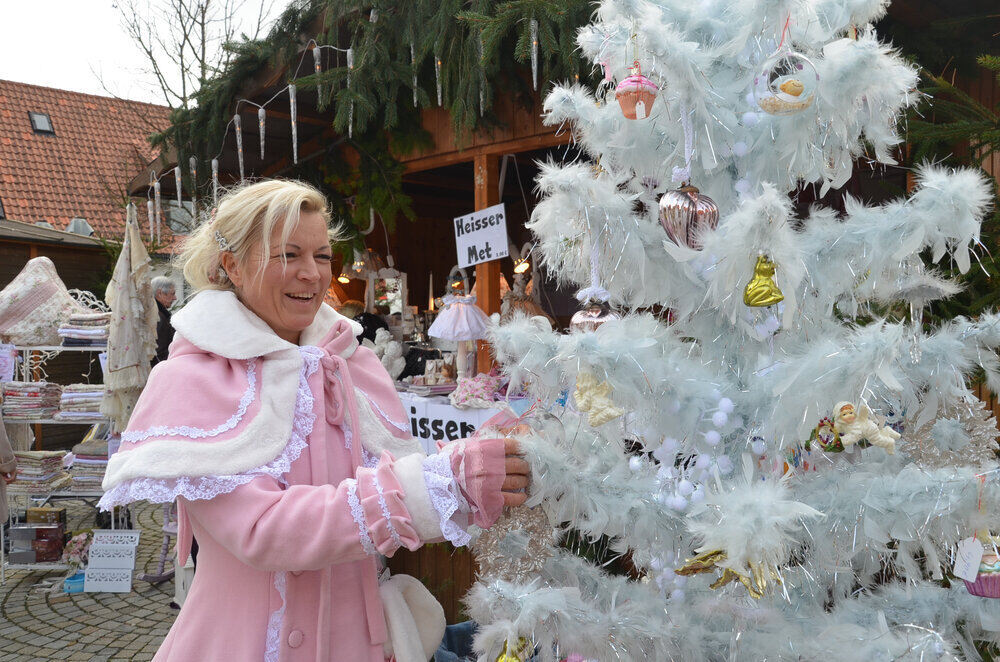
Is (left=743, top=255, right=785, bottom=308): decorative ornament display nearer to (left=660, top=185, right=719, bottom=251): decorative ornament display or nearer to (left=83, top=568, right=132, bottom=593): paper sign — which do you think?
(left=660, top=185, right=719, bottom=251): decorative ornament display

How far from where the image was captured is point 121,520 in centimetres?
547

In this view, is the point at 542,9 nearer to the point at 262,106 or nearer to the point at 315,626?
the point at 262,106

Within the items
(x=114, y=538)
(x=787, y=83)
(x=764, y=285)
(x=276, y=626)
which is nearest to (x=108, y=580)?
(x=114, y=538)

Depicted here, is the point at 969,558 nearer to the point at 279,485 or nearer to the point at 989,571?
the point at 989,571

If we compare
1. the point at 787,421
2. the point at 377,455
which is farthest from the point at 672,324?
the point at 377,455

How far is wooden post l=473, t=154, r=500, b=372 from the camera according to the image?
5.32 m

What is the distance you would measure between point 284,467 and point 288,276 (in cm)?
39

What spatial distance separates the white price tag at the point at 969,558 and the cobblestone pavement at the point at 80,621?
4.17 metres

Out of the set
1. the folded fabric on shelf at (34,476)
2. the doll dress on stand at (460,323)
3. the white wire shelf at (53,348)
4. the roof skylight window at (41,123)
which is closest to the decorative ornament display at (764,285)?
the doll dress on stand at (460,323)

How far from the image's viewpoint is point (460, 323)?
16.1 ft

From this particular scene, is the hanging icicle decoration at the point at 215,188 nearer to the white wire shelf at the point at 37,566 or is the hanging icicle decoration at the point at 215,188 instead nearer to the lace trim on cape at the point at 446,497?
the lace trim on cape at the point at 446,497

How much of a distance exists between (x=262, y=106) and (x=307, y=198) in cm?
467

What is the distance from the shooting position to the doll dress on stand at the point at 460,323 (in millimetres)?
4863

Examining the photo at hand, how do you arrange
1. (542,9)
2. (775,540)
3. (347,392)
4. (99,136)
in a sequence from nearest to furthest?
(775,540) < (347,392) < (542,9) < (99,136)
